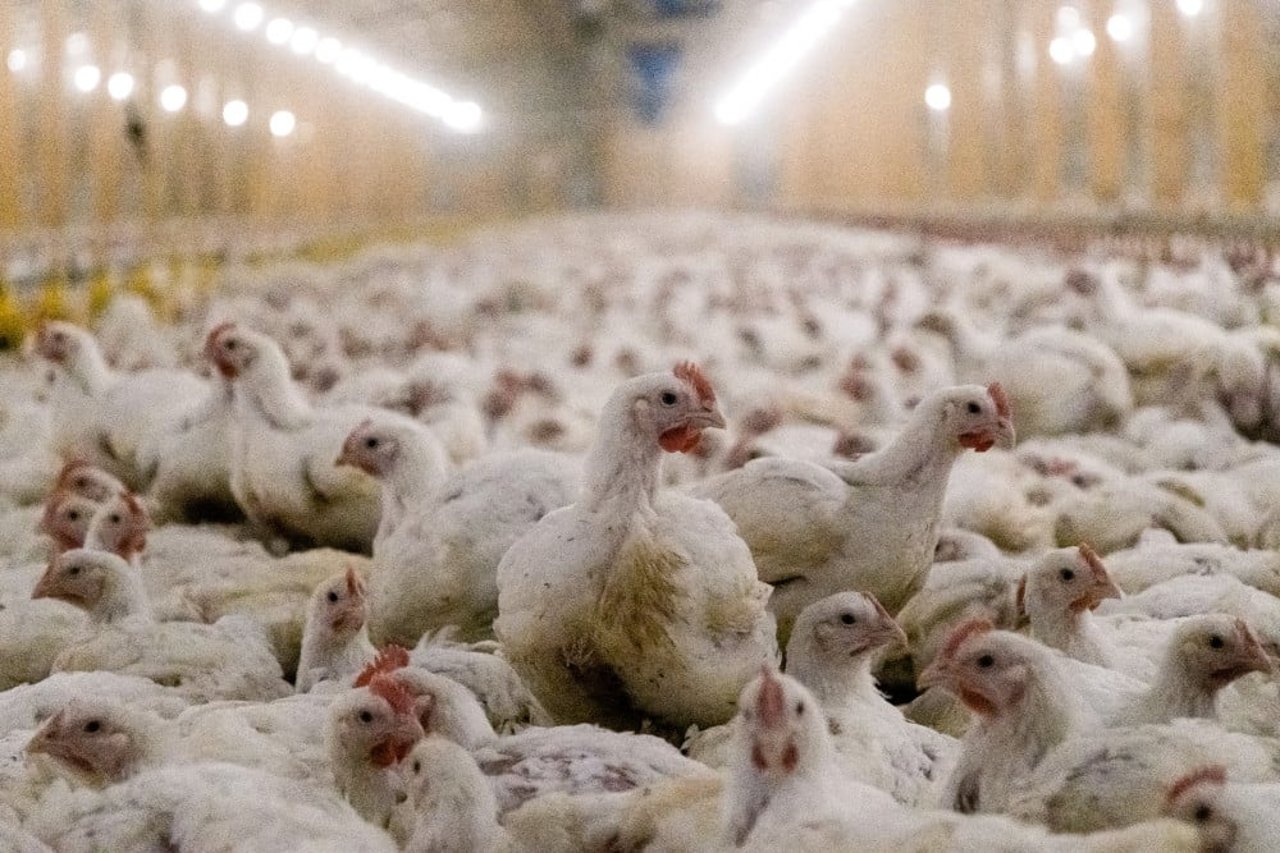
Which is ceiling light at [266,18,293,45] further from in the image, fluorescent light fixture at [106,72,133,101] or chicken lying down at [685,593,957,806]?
chicken lying down at [685,593,957,806]

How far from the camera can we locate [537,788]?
2.37 meters

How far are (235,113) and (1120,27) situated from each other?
1082cm

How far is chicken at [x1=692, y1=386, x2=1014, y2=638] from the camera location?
3.25 m

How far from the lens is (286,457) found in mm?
4613

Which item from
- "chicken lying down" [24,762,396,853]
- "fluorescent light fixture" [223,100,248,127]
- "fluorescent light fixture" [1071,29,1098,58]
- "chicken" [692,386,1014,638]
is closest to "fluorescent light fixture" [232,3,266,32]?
"fluorescent light fixture" [223,100,248,127]

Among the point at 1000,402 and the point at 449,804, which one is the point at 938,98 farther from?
the point at 449,804

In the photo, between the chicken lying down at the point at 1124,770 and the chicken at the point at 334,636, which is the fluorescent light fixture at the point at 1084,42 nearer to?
the chicken at the point at 334,636

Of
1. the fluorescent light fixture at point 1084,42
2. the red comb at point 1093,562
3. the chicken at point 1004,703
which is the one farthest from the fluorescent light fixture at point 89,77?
the chicken at point 1004,703

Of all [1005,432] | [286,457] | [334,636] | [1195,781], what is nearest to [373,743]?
[334,636]

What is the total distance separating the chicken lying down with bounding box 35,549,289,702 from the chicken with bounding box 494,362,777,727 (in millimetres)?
660

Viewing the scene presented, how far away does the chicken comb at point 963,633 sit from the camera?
249 cm

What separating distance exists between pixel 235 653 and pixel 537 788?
1.20 meters

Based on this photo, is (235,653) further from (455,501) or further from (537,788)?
(537,788)

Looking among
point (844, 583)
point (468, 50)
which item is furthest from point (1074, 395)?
point (468, 50)
